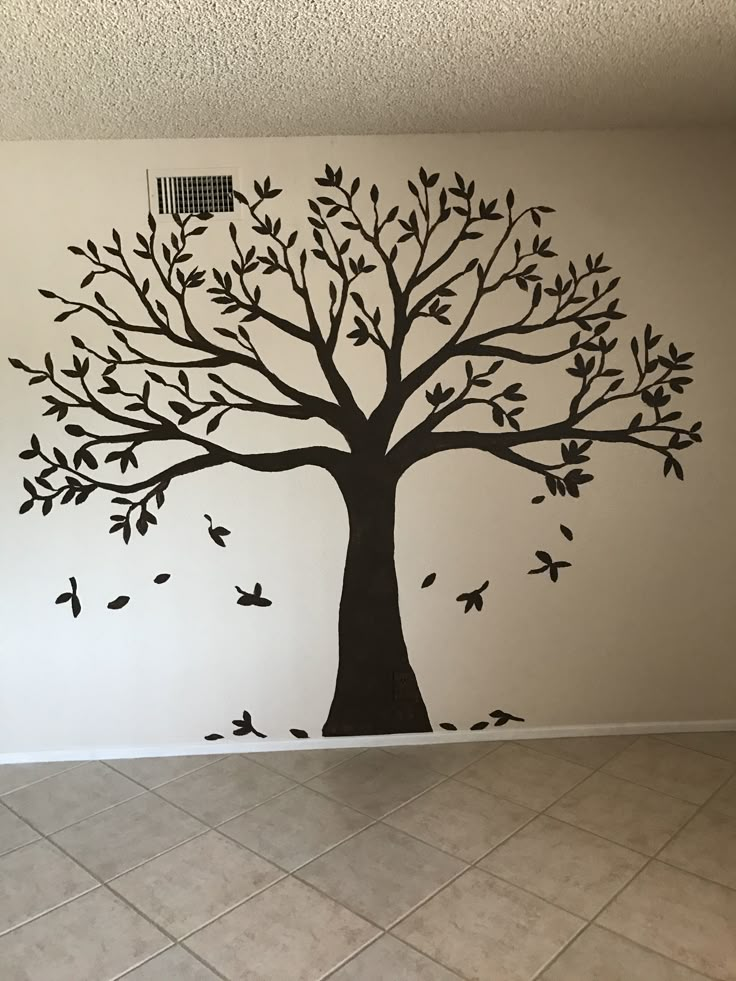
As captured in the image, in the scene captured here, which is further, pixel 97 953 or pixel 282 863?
pixel 282 863

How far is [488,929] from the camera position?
1985 mm

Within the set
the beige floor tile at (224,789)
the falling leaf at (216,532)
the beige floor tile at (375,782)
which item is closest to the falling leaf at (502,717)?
the beige floor tile at (375,782)

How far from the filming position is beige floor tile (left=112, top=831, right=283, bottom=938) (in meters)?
2.08

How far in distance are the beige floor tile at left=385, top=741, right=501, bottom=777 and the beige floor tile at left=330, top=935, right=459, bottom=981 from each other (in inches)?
36.4

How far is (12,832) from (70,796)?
0.24m

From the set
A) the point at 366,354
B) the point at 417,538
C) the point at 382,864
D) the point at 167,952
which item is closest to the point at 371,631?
the point at 417,538

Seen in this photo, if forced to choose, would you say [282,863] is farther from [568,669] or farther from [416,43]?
[416,43]

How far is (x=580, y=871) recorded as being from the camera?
7.29ft

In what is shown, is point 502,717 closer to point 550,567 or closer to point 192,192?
point 550,567

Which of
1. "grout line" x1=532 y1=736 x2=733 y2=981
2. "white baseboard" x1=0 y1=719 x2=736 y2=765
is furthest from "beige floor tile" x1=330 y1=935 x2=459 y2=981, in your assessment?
"white baseboard" x1=0 y1=719 x2=736 y2=765

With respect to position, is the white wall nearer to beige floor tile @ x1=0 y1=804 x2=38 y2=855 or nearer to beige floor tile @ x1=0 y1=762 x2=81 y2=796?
beige floor tile @ x1=0 y1=762 x2=81 y2=796

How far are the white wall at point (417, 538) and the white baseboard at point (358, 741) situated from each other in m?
0.03

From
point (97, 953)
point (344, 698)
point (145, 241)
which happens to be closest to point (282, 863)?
point (97, 953)

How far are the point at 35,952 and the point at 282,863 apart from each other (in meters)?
0.70
